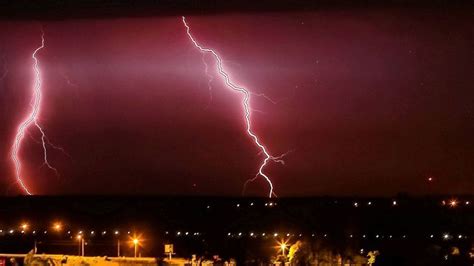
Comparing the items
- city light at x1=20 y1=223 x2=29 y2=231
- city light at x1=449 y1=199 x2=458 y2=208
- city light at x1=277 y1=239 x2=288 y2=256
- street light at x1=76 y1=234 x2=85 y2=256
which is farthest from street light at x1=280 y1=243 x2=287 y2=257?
city light at x1=20 y1=223 x2=29 y2=231

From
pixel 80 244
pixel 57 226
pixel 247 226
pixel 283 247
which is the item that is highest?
pixel 57 226

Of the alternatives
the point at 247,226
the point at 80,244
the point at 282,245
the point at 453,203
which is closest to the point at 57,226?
the point at 80,244

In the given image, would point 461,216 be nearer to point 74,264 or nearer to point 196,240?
point 196,240

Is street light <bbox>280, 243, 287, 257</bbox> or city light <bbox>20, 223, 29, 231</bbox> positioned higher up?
city light <bbox>20, 223, 29, 231</bbox>

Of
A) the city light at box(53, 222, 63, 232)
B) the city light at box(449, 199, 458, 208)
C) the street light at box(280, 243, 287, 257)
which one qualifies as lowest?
the street light at box(280, 243, 287, 257)

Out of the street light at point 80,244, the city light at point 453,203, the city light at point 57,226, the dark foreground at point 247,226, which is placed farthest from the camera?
the city light at point 57,226

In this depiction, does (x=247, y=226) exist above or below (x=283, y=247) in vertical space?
above

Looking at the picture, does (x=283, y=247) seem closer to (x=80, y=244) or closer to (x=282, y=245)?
(x=282, y=245)

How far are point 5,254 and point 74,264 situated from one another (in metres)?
1.12

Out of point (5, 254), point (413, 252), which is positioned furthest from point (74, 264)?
point (413, 252)

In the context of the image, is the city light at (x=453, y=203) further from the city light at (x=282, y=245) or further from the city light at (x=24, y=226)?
the city light at (x=24, y=226)

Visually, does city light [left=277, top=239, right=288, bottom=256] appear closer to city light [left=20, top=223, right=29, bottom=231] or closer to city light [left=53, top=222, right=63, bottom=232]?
city light [left=53, top=222, right=63, bottom=232]

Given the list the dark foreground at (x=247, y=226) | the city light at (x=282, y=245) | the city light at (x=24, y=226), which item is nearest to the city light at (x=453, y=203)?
the dark foreground at (x=247, y=226)

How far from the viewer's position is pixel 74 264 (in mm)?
7516
